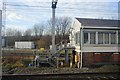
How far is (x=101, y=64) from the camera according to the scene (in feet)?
63.8

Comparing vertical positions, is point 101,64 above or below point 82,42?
below

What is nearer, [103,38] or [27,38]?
[103,38]

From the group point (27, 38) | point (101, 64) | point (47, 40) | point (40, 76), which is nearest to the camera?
point (40, 76)

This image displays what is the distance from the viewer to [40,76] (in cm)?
1283

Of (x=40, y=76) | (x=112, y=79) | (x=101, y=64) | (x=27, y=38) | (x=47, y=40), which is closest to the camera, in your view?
(x=112, y=79)

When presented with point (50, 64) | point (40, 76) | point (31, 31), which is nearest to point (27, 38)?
point (31, 31)

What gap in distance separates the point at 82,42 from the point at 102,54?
2547 millimetres

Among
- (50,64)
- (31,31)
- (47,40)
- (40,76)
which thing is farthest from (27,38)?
(40,76)

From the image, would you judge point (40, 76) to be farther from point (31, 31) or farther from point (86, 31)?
point (31, 31)

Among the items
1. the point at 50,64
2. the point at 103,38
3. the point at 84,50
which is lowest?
the point at 50,64

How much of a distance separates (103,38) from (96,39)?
2.66 ft

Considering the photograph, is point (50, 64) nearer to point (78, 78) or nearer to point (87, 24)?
point (87, 24)

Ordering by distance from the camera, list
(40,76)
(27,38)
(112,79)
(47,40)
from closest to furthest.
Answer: (112,79), (40,76), (47,40), (27,38)

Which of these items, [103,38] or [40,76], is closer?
[40,76]
